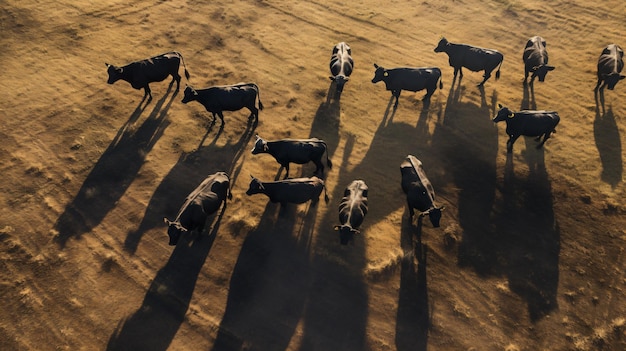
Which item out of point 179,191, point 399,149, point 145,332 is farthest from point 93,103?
point 399,149

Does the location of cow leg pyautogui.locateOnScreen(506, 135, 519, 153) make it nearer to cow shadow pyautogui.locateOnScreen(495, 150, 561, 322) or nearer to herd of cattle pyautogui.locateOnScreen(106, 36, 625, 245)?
herd of cattle pyautogui.locateOnScreen(106, 36, 625, 245)

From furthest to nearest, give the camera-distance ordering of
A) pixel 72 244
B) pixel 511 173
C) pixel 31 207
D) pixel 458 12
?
1. pixel 458 12
2. pixel 511 173
3. pixel 31 207
4. pixel 72 244

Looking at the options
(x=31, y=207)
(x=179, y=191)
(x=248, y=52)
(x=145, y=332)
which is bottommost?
(x=145, y=332)

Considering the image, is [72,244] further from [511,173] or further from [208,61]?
[511,173]

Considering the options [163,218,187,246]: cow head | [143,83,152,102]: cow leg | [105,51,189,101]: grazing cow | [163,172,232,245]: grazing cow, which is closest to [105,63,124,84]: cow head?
[105,51,189,101]: grazing cow

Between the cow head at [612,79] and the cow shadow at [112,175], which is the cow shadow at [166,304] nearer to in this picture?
the cow shadow at [112,175]

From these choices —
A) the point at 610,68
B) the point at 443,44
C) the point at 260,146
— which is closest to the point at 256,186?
the point at 260,146

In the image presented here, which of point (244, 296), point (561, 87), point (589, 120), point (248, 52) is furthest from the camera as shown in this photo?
point (248, 52)

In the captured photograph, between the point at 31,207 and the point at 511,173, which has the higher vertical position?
the point at 511,173
